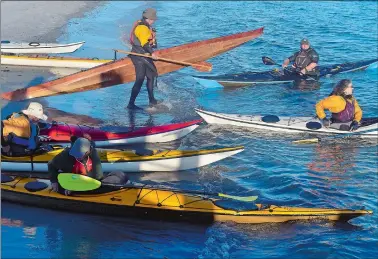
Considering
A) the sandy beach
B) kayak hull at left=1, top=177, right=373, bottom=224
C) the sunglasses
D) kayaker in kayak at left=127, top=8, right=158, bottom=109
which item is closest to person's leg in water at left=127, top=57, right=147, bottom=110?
kayaker in kayak at left=127, top=8, right=158, bottom=109

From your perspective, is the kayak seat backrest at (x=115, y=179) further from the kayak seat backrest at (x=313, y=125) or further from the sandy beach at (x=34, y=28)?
the kayak seat backrest at (x=313, y=125)

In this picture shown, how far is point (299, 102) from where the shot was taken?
44.0ft

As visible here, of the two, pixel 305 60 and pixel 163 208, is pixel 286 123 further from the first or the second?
pixel 163 208

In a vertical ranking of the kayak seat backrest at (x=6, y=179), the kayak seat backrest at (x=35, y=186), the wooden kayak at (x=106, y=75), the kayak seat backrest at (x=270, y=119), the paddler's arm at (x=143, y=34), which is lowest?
the kayak seat backrest at (x=35, y=186)

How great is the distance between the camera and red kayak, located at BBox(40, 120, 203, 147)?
9562 mm

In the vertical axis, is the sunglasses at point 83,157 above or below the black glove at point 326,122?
above

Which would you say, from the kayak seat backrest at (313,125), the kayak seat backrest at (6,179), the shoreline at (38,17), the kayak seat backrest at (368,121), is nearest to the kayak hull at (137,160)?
the kayak seat backrest at (6,179)

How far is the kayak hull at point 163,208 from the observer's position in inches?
295

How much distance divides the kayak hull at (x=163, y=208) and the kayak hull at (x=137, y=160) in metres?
1.02

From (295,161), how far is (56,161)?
4306 mm

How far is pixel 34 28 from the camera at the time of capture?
18.5 metres

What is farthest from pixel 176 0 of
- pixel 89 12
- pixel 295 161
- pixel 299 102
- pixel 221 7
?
pixel 295 161

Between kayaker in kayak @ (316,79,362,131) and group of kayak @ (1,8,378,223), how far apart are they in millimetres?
17

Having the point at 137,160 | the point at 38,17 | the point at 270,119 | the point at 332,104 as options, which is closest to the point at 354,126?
the point at 332,104
